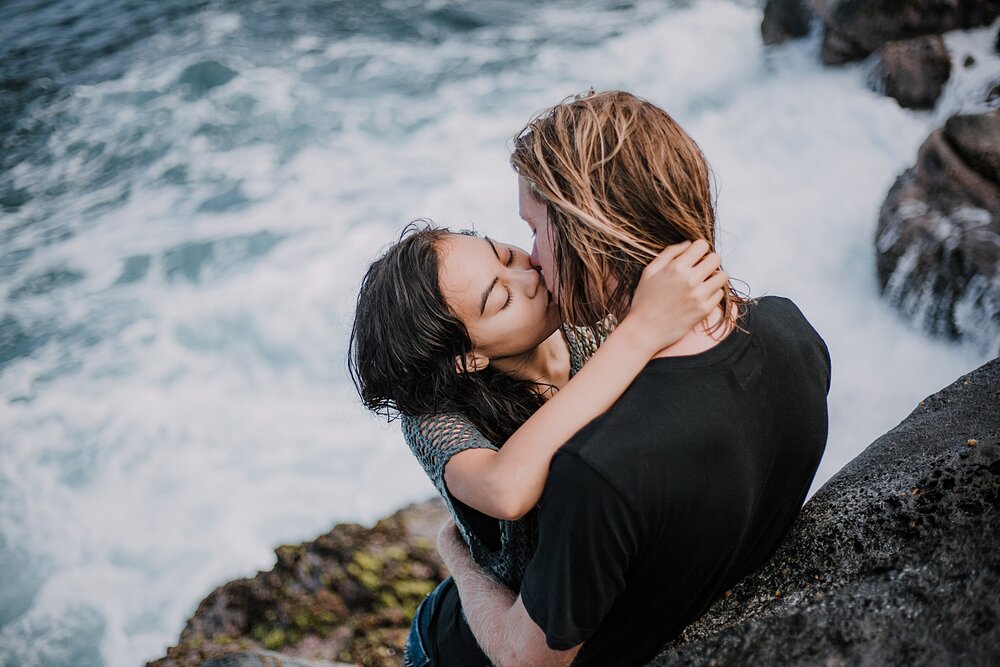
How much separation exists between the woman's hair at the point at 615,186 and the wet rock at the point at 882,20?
954 centimetres

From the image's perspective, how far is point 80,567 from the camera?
7.27 m

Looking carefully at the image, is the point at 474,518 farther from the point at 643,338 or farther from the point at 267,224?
the point at 267,224

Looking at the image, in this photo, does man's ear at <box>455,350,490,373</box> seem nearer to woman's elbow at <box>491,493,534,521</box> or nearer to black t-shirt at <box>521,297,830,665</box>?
woman's elbow at <box>491,493,534,521</box>

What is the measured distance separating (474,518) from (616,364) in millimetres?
882

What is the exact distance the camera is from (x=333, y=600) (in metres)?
4.86

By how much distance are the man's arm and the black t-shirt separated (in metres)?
0.13

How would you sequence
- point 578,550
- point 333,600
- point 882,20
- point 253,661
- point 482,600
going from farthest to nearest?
point 882,20 → point 333,600 → point 253,661 → point 482,600 → point 578,550

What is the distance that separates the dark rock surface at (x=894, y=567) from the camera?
1715mm

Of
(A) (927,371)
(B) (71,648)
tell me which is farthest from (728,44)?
(B) (71,648)

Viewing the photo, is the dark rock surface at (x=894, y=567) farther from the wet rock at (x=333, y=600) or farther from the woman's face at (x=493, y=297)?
the wet rock at (x=333, y=600)

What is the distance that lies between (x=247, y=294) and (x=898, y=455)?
28.6ft

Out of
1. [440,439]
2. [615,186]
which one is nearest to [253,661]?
[440,439]

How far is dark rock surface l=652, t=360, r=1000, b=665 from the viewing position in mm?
1715

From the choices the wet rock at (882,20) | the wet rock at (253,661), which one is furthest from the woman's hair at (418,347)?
the wet rock at (882,20)
